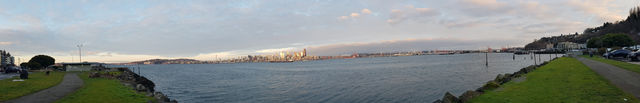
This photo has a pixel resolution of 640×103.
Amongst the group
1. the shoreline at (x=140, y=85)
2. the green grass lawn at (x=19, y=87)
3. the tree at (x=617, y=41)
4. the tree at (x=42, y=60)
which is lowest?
the shoreline at (x=140, y=85)

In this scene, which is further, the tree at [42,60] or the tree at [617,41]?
the tree at [617,41]

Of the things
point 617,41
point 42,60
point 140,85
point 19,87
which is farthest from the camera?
point 617,41

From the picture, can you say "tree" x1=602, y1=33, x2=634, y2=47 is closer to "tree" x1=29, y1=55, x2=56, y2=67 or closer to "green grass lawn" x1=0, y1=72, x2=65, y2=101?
"green grass lawn" x1=0, y1=72, x2=65, y2=101

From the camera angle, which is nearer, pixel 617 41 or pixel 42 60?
pixel 42 60

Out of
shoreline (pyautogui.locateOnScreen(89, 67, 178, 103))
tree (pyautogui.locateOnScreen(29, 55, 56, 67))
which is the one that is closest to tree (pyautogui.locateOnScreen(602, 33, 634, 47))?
shoreline (pyautogui.locateOnScreen(89, 67, 178, 103))

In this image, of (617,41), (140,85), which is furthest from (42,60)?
(617,41)

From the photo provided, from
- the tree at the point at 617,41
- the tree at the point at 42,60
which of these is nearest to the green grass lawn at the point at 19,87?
the tree at the point at 42,60

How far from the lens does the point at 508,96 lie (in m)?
14.6

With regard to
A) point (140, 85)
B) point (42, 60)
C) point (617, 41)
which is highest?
point (617, 41)

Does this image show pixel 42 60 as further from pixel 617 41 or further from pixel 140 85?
pixel 617 41

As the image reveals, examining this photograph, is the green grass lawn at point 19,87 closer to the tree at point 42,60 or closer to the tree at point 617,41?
the tree at point 42,60

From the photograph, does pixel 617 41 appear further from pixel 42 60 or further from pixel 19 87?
pixel 42 60

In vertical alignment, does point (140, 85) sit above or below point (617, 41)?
below

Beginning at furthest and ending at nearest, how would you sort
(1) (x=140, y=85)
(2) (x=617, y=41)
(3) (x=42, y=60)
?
(2) (x=617, y=41)
(3) (x=42, y=60)
(1) (x=140, y=85)
